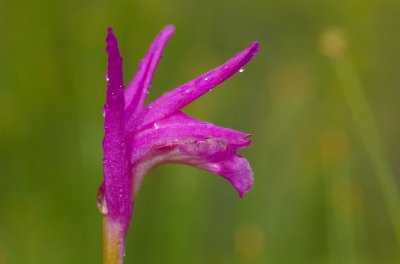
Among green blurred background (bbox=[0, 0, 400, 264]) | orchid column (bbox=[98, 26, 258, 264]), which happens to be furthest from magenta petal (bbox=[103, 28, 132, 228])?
green blurred background (bbox=[0, 0, 400, 264])

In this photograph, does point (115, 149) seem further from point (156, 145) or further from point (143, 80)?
point (143, 80)

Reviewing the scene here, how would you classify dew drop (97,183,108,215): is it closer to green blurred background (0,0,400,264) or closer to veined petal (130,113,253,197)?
veined petal (130,113,253,197)

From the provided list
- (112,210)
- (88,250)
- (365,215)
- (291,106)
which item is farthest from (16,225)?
(365,215)

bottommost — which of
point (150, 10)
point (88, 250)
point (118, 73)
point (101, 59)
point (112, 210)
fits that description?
point (88, 250)

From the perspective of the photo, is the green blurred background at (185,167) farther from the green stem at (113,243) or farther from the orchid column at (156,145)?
the green stem at (113,243)

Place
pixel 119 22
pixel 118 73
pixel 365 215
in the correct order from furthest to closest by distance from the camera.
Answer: pixel 365 215 → pixel 119 22 → pixel 118 73

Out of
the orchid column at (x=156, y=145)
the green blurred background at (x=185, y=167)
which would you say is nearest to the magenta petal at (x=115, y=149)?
the orchid column at (x=156, y=145)

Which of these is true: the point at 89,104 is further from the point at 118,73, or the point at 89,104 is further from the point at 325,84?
the point at 118,73

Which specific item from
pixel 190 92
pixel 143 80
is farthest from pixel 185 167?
pixel 190 92
